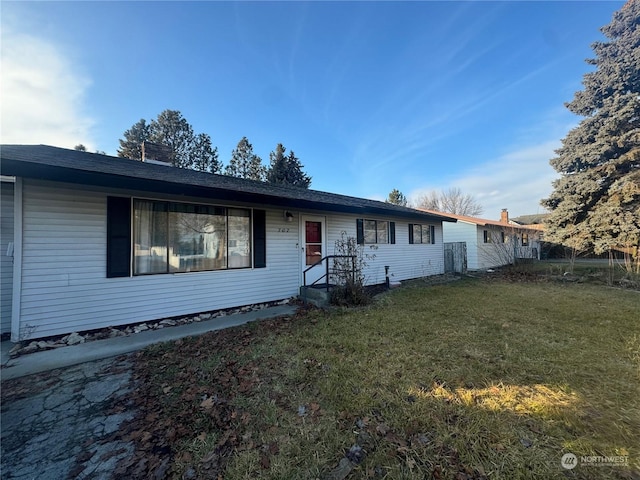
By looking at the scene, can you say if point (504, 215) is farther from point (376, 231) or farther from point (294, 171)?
point (294, 171)

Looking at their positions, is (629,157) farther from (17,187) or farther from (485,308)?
(17,187)

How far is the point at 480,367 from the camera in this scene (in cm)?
314

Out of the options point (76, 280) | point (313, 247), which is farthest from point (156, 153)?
point (313, 247)

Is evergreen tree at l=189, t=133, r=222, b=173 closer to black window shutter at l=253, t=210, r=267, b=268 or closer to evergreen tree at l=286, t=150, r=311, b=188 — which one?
evergreen tree at l=286, t=150, r=311, b=188

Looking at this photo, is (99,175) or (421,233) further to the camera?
(421,233)

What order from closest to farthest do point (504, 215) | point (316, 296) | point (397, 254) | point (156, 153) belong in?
point (316, 296), point (156, 153), point (397, 254), point (504, 215)

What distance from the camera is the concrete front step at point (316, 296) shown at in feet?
20.7

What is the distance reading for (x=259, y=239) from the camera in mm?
6516

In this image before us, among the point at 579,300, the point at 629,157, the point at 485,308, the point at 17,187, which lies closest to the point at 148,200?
the point at 17,187

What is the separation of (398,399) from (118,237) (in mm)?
5359

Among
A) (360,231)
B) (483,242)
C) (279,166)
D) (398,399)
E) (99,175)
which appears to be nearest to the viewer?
(398,399)

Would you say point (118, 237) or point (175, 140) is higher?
point (175, 140)

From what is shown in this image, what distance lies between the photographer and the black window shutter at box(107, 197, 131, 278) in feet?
15.3

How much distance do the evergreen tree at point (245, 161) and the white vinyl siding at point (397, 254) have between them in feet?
62.6
